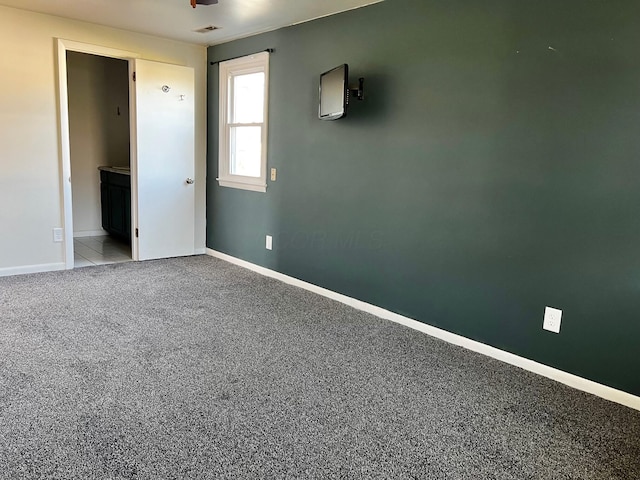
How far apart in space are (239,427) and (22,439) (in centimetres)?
85

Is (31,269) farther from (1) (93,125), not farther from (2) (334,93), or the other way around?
(2) (334,93)

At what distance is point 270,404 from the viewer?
230 cm

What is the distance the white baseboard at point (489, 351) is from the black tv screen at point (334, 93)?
144cm

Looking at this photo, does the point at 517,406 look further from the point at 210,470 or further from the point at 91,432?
the point at 91,432

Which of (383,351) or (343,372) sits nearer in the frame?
(343,372)

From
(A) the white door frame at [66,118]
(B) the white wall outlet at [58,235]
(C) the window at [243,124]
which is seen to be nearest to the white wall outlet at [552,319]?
(C) the window at [243,124]

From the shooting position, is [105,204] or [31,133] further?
[105,204]

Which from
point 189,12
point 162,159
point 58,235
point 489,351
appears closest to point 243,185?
point 162,159

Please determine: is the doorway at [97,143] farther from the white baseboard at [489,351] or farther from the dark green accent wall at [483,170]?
the dark green accent wall at [483,170]

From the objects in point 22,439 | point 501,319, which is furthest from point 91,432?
point 501,319

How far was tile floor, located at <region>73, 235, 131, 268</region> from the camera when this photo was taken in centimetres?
491

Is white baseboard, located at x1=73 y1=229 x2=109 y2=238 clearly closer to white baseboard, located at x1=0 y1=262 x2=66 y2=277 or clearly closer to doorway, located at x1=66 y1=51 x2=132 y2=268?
doorway, located at x1=66 y1=51 x2=132 y2=268

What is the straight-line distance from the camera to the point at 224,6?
3.62 meters

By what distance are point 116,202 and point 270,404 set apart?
418 centimetres
